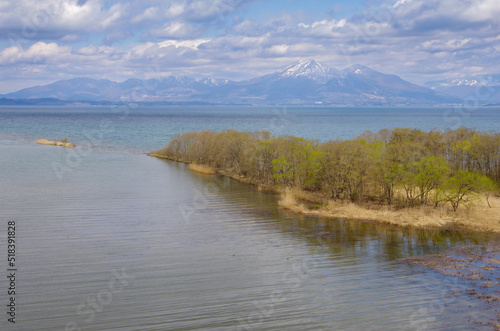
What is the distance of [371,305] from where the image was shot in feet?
69.0

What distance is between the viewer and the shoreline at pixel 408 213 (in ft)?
115

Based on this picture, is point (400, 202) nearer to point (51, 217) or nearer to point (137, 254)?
point (137, 254)

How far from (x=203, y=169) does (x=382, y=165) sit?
104 feet

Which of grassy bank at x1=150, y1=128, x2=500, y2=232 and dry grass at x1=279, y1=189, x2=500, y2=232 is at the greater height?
grassy bank at x1=150, y1=128, x2=500, y2=232

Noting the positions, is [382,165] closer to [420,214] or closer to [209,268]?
[420,214]

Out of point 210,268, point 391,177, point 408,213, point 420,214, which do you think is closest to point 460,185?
point 420,214

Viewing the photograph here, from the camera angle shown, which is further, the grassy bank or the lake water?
the grassy bank

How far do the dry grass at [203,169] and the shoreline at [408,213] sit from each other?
71.2 ft

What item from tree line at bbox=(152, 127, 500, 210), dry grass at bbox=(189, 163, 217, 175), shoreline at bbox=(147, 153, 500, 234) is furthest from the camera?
dry grass at bbox=(189, 163, 217, 175)

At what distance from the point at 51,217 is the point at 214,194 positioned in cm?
1793

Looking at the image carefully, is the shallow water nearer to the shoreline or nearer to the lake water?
the lake water

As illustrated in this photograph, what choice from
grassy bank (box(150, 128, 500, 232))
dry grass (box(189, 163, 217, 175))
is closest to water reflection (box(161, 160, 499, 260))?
grassy bank (box(150, 128, 500, 232))

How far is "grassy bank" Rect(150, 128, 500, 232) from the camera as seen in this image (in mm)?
37438

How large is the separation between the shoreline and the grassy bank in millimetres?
75
